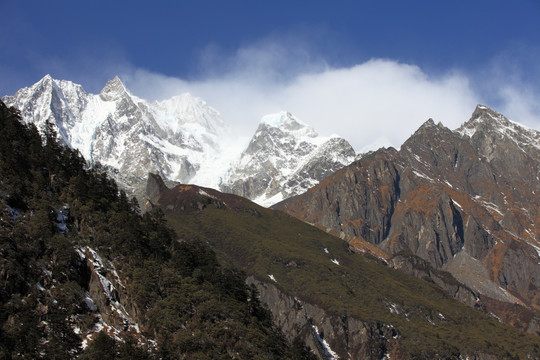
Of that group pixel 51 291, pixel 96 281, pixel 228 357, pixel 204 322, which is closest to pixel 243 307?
pixel 204 322

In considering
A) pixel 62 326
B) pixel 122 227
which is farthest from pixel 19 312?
pixel 122 227

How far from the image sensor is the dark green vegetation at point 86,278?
9269 centimetres

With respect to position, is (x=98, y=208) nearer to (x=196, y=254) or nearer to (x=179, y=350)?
(x=196, y=254)

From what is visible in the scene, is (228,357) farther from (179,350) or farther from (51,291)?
(51,291)

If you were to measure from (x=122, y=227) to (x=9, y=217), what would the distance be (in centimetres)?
2723

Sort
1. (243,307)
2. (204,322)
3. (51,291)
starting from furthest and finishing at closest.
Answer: (243,307) → (204,322) → (51,291)

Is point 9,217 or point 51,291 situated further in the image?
point 9,217

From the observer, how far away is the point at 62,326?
9312cm

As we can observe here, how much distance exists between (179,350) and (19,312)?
25034 millimetres

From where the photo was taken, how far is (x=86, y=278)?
353ft

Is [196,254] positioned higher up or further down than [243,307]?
higher up

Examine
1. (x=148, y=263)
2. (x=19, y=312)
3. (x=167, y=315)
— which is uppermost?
(x=148, y=263)

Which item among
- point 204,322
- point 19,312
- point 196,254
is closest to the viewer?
point 19,312

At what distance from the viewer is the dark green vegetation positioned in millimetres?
92688
